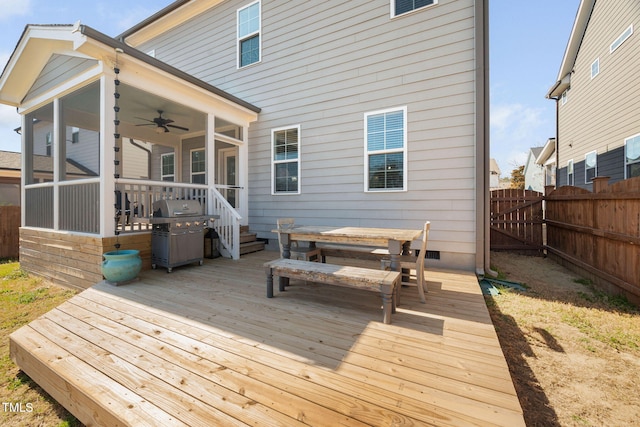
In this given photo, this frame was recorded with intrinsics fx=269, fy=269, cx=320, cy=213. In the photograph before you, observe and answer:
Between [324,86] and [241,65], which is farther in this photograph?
[241,65]

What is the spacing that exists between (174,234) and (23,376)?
2458mm

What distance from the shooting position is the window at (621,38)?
23.7 ft

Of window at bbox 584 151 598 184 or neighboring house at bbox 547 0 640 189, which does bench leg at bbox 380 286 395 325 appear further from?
window at bbox 584 151 598 184

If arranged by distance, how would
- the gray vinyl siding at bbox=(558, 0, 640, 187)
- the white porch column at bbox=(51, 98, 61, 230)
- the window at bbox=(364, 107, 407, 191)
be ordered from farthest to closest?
the gray vinyl siding at bbox=(558, 0, 640, 187), the window at bbox=(364, 107, 407, 191), the white porch column at bbox=(51, 98, 61, 230)

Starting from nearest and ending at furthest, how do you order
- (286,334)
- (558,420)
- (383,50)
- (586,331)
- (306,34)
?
(558,420) → (286,334) → (586,331) → (383,50) → (306,34)

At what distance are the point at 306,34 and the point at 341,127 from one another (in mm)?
2435

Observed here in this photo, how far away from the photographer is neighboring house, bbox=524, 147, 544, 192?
65.1 ft

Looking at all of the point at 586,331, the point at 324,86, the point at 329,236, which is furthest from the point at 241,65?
the point at 586,331

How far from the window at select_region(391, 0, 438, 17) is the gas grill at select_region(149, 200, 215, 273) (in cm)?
546

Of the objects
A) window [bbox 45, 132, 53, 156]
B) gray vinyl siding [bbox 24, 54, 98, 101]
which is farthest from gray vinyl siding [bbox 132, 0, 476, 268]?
window [bbox 45, 132, 53, 156]

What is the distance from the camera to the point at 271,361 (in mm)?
1979

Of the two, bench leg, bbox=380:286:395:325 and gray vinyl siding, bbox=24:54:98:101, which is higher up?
gray vinyl siding, bbox=24:54:98:101

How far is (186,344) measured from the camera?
2244 mm

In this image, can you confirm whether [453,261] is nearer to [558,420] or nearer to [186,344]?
[558,420]
